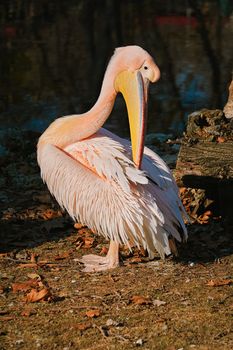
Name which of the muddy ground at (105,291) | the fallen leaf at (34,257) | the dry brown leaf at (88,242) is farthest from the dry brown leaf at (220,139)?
the fallen leaf at (34,257)

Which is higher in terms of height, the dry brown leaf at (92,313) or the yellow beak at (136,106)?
the yellow beak at (136,106)

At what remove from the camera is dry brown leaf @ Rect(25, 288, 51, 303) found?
4.48m

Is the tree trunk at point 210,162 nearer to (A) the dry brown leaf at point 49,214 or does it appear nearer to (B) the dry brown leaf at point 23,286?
(A) the dry brown leaf at point 49,214

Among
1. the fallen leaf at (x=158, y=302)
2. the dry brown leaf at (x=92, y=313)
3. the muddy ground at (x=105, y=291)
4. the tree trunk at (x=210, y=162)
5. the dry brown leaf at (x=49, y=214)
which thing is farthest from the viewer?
the dry brown leaf at (x=49, y=214)

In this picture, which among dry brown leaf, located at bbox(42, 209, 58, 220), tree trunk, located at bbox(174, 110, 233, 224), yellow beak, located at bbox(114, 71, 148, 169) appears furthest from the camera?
dry brown leaf, located at bbox(42, 209, 58, 220)

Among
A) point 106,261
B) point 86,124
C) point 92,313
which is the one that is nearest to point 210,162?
point 86,124

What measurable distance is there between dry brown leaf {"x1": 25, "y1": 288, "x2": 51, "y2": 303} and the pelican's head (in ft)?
→ 3.32

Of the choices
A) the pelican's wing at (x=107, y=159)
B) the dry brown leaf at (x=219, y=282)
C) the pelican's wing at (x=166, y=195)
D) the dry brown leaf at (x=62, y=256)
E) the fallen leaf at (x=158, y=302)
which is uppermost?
the pelican's wing at (x=107, y=159)

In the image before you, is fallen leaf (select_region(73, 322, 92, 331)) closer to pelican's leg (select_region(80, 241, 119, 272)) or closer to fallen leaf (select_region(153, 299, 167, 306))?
fallen leaf (select_region(153, 299, 167, 306))

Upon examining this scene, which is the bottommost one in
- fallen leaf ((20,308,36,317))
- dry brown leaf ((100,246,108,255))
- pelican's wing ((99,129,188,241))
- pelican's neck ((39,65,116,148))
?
dry brown leaf ((100,246,108,255))

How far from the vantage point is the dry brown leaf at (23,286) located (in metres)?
4.70

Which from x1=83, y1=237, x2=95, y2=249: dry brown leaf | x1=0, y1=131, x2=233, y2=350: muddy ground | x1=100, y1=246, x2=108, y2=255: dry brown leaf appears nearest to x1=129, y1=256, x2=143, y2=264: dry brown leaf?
x1=0, y1=131, x2=233, y2=350: muddy ground

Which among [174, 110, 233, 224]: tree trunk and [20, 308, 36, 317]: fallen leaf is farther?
[174, 110, 233, 224]: tree trunk

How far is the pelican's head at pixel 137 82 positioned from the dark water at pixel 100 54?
5.38 metres
